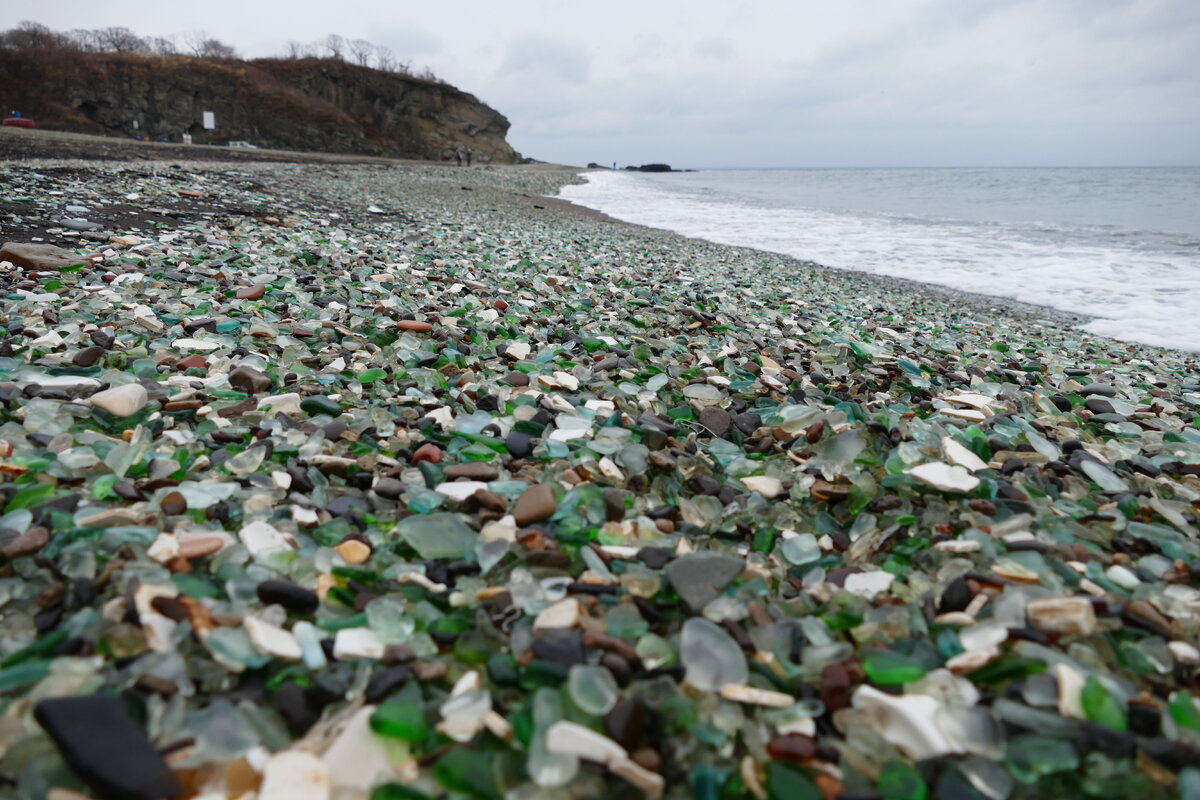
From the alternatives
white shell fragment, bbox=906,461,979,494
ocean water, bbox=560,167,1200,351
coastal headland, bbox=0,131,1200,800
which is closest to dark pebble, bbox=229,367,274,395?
coastal headland, bbox=0,131,1200,800

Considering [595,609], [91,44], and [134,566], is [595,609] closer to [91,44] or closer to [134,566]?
[134,566]

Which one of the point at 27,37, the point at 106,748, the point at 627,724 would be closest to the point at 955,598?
the point at 627,724

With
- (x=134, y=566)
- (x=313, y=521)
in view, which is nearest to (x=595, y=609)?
(x=313, y=521)

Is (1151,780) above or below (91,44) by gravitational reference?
below

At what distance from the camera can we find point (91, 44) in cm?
5044

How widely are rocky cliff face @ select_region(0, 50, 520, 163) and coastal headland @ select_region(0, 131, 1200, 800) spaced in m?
45.1

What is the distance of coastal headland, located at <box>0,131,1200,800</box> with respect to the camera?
1.05 meters

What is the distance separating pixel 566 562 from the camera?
1.55 metres

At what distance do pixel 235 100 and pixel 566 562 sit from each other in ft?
163

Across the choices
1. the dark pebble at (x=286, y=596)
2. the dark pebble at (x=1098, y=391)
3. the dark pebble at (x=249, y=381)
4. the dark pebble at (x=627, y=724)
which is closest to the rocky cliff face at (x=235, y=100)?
the dark pebble at (x=249, y=381)

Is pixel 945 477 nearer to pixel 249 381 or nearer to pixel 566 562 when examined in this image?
pixel 566 562

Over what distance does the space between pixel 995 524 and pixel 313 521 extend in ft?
6.04

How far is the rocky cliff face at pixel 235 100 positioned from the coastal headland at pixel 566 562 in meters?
45.1

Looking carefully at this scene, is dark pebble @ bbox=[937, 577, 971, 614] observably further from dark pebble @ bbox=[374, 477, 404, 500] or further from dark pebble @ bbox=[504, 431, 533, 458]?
dark pebble @ bbox=[374, 477, 404, 500]
